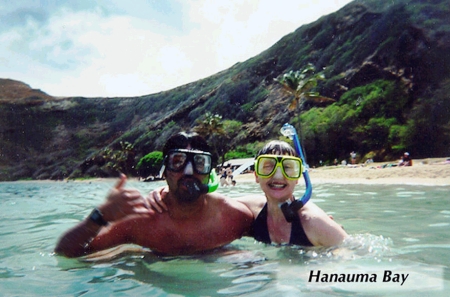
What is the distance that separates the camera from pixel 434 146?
3225 centimetres

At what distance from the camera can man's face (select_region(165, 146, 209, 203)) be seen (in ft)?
11.2

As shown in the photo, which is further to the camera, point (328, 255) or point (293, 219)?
point (293, 219)

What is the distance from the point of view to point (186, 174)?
340 cm

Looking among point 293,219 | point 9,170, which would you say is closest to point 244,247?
point 293,219

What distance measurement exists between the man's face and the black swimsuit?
947 mm

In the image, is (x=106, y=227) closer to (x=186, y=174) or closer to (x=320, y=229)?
(x=186, y=174)

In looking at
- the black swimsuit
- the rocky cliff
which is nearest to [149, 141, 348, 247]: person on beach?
the black swimsuit

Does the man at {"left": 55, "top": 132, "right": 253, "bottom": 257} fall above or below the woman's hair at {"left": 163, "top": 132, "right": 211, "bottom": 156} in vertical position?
below

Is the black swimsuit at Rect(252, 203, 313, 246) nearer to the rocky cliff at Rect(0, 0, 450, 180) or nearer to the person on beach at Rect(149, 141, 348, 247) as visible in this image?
the person on beach at Rect(149, 141, 348, 247)

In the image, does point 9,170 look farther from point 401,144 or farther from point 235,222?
point 235,222

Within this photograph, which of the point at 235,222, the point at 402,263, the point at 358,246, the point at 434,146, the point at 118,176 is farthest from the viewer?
the point at 434,146

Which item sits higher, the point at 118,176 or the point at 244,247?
the point at 118,176

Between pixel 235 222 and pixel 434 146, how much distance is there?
32.8 metres

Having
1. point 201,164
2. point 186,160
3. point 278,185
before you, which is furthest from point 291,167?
point 186,160
